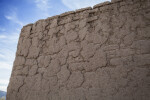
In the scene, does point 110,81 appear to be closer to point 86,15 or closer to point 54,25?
point 86,15

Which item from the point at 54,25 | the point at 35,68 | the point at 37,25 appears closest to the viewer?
the point at 35,68

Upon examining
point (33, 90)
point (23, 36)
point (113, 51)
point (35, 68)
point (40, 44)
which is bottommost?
point (33, 90)

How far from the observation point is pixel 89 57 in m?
2.18

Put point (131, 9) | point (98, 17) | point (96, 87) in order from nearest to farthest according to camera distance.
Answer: point (96, 87), point (131, 9), point (98, 17)

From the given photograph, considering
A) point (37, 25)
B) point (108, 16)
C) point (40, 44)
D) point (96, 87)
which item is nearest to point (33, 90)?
point (40, 44)

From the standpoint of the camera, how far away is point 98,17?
235 cm

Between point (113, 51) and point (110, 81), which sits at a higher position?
Result: point (113, 51)

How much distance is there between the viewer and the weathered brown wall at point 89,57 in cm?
187

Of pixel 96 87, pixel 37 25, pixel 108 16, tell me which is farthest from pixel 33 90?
pixel 108 16

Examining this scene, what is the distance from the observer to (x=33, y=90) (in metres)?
2.38

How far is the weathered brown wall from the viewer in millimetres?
1870

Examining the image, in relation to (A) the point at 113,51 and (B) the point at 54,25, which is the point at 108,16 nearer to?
(A) the point at 113,51

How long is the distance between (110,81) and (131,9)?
1223 millimetres

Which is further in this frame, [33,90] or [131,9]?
[33,90]
